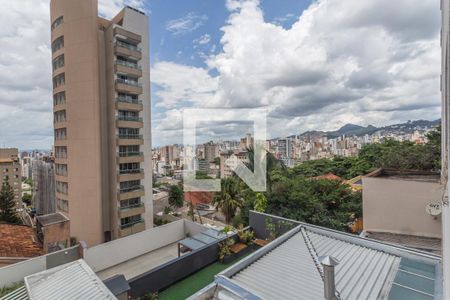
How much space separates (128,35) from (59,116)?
5.18m

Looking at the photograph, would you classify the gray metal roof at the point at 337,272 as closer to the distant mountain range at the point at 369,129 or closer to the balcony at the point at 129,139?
the balcony at the point at 129,139

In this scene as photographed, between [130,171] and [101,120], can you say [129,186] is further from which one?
[101,120]

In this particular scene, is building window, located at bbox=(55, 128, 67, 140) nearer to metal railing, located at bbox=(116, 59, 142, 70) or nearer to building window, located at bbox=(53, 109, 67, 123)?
building window, located at bbox=(53, 109, 67, 123)

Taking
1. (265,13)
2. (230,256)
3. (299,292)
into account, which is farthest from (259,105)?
(299,292)

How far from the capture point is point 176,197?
16406 mm

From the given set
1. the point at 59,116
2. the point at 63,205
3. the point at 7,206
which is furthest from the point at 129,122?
the point at 7,206

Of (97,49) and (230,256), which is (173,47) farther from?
(230,256)

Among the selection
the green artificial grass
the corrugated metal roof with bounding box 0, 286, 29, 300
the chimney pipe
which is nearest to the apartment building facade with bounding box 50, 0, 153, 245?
the green artificial grass

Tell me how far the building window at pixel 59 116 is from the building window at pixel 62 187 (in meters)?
3.01

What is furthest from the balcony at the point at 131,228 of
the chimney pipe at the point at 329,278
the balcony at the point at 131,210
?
the chimney pipe at the point at 329,278

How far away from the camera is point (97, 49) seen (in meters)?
10.6

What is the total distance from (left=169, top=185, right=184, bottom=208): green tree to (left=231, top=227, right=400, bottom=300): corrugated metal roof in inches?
524

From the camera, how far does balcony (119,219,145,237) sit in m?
10.9

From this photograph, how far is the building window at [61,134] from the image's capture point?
35.3 ft
